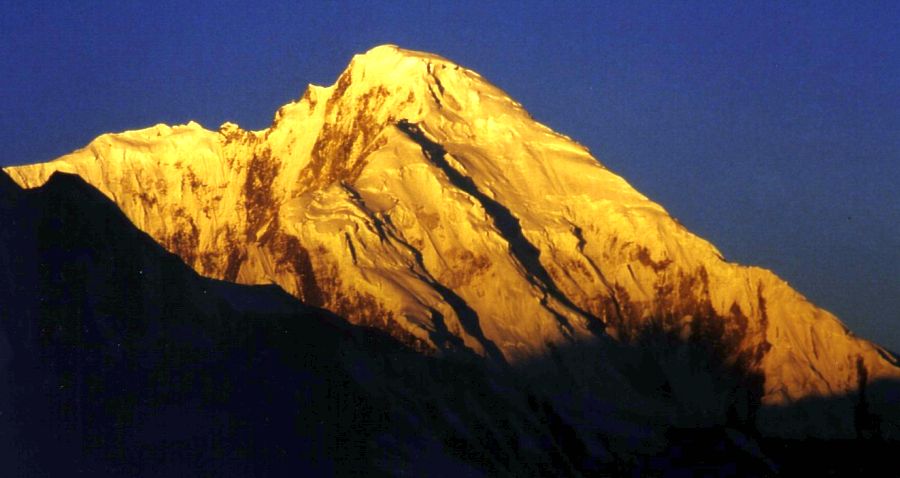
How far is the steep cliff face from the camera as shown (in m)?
175

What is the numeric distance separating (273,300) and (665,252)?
52.8m

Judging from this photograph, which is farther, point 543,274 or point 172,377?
point 543,274

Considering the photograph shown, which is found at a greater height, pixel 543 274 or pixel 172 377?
pixel 543 274

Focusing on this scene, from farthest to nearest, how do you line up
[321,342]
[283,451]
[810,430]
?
[810,430], [321,342], [283,451]

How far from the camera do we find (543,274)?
18512cm

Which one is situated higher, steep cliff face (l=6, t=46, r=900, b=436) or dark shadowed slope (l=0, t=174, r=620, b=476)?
steep cliff face (l=6, t=46, r=900, b=436)

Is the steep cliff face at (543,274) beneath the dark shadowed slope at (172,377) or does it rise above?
above

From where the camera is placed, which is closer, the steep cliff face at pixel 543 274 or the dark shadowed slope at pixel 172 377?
the dark shadowed slope at pixel 172 377

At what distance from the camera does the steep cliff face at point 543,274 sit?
175m

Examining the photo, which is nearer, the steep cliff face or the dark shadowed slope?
the dark shadowed slope

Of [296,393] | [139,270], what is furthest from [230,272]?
[139,270]

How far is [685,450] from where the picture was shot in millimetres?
174875

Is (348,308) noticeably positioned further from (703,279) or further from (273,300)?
(703,279)

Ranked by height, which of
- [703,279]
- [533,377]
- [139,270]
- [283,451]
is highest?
[703,279]
